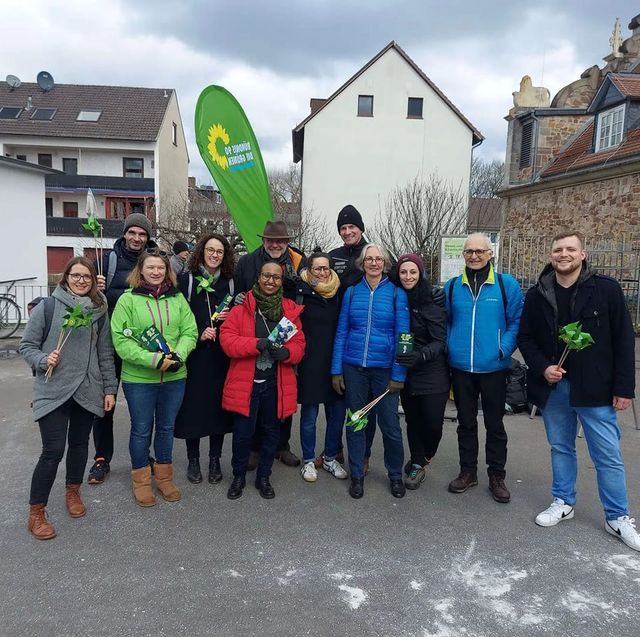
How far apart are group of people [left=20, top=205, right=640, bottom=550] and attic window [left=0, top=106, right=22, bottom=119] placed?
122ft

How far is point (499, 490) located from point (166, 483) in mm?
2513

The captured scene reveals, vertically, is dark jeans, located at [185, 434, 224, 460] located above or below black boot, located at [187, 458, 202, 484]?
above

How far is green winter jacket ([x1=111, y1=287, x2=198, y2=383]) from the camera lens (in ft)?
11.4

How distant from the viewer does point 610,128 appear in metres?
14.4

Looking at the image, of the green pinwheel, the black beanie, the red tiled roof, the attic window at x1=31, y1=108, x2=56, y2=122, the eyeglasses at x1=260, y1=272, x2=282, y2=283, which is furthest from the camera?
the attic window at x1=31, y1=108, x2=56, y2=122

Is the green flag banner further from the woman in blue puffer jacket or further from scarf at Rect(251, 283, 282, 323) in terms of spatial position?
the woman in blue puffer jacket

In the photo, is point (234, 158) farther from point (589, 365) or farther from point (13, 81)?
point (13, 81)

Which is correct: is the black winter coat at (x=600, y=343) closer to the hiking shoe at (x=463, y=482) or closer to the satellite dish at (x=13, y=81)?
the hiking shoe at (x=463, y=482)

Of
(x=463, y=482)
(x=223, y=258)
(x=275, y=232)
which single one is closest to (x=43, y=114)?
(x=275, y=232)

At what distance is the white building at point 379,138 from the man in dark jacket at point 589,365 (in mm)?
20697

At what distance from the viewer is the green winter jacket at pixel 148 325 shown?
11.4ft

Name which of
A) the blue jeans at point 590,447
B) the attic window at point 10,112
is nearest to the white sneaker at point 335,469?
the blue jeans at point 590,447

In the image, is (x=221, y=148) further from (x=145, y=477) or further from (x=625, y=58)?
(x=625, y=58)

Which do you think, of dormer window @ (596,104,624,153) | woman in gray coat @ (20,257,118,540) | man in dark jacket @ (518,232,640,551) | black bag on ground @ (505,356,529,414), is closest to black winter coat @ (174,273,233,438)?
woman in gray coat @ (20,257,118,540)
